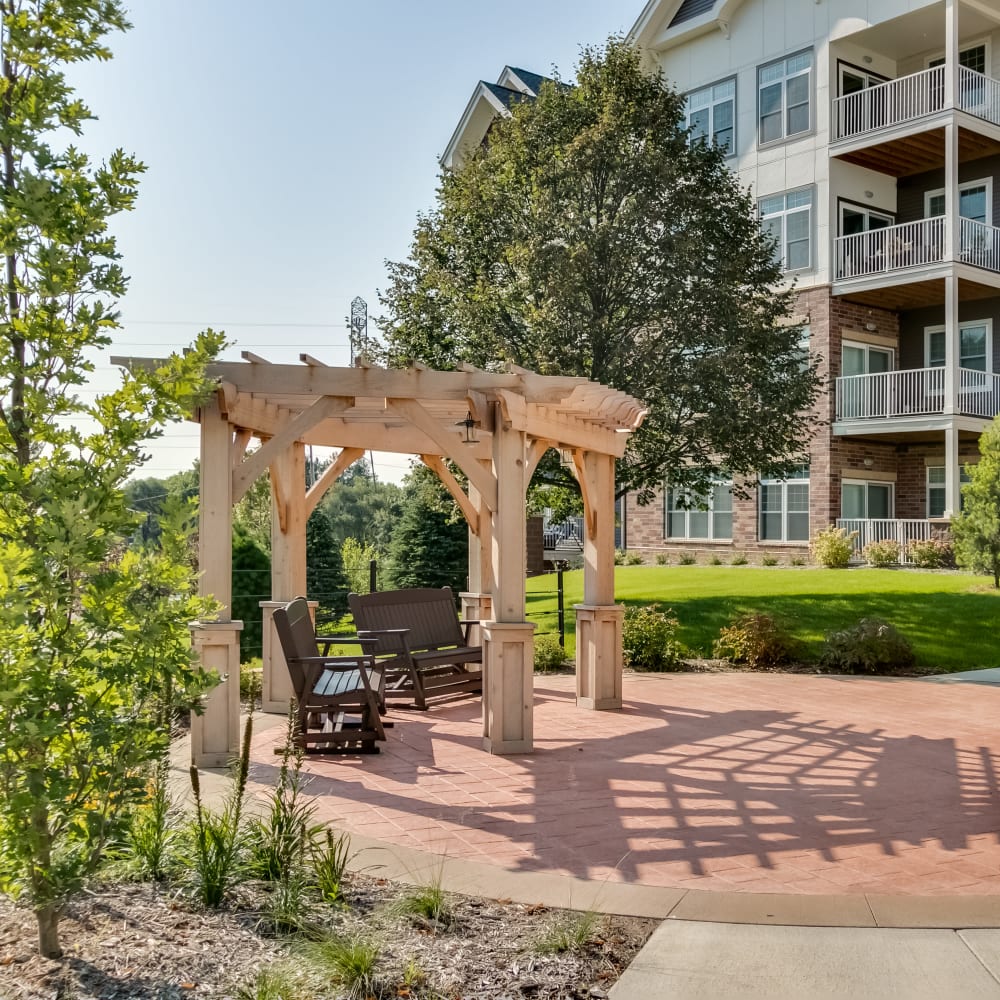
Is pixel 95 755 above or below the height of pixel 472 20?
below

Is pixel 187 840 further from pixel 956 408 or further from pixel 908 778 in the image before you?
pixel 956 408

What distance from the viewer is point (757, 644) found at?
12.3 meters

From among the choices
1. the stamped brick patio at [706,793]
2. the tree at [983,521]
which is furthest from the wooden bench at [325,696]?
the tree at [983,521]

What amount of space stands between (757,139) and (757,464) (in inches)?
463

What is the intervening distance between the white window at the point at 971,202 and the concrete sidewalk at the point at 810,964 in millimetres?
20450

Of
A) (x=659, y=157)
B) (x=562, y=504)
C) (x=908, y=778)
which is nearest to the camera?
(x=908, y=778)

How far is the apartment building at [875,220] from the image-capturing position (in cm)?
2052

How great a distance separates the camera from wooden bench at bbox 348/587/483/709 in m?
8.95

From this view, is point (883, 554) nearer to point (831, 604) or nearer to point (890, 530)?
point (890, 530)

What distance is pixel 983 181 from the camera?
853 inches

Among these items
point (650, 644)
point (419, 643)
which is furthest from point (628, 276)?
point (419, 643)

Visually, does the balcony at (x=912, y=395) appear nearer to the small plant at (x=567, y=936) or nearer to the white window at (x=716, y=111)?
the white window at (x=716, y=111)

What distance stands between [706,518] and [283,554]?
54.6ft

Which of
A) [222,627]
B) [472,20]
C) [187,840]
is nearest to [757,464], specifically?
[472,20]
